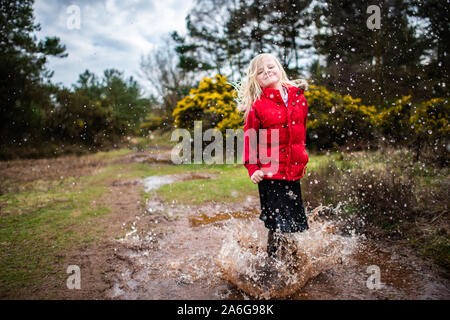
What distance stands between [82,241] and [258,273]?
6.97 feet

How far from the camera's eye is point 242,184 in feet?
19.3

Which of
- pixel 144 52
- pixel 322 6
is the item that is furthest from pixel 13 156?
pixel 144 52

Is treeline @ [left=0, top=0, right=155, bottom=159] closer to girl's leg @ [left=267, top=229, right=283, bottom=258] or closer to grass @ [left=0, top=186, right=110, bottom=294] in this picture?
grass @ [left=0, top=186, right=110, bottom=294]

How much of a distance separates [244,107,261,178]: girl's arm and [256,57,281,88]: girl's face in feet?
0.85

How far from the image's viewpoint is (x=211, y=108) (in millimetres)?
8547

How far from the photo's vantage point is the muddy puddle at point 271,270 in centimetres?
208

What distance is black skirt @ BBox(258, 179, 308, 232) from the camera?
222 cm

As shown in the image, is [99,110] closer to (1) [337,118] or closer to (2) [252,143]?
(1) [337,118]

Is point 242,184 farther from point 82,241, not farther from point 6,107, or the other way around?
point 6,107

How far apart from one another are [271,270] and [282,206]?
20.4 inches

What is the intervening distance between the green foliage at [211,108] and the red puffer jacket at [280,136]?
6.05m
